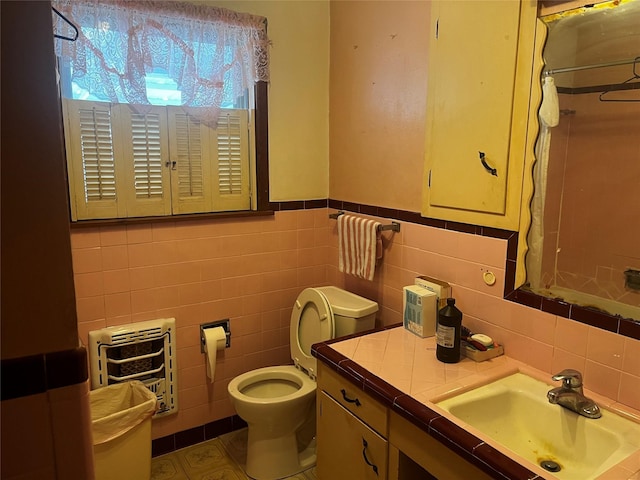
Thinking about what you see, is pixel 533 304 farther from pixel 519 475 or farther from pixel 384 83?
pixel 384 83

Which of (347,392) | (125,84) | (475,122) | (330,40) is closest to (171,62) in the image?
(125,84)

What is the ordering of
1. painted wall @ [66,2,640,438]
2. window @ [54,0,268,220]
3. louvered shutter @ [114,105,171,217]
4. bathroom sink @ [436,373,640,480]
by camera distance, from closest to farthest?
bathroom sink @ [436,373,640,480], painted wall @ [66,2,640,438], window @ [54,0,268,220], louvered shutter @ [114,105,171,217]

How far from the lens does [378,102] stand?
2.35 metres

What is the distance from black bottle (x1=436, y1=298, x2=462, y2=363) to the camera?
5.67 feet

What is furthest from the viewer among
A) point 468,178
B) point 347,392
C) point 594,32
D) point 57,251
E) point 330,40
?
point 330,40

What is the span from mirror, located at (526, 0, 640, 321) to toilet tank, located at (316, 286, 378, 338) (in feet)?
2.65

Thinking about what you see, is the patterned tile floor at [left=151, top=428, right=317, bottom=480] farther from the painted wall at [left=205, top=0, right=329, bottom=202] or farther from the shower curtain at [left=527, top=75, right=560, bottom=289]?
the shower curtain at [left=527, top=75, right=560, bottom=289]

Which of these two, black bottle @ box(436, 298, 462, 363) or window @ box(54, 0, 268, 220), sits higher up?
window @ box(54, 0, 268, 220)

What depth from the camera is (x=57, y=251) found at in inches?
23.6

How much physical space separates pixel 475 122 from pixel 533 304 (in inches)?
28.6

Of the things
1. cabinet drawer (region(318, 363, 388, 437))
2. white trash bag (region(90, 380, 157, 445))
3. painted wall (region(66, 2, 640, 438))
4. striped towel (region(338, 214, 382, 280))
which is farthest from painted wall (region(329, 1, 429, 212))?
white trash bag (region(90, 380, 157, 445))

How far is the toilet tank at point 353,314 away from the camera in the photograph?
7.54 ft

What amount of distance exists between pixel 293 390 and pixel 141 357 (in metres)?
0.78

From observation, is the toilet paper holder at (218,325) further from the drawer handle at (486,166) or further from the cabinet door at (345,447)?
the drawer handle at (486,166)
